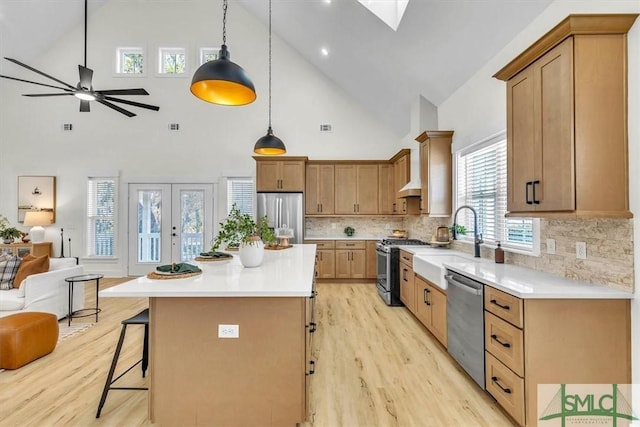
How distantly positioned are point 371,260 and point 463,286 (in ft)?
11.8

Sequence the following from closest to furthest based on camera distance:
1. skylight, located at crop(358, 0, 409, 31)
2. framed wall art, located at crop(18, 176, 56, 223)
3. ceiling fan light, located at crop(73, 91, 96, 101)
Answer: skylight, located at crop(358, 0, 409, 31) → ceiling fan light, located at crop(73, 91, 96, 101) → framed wall art, located at crop(18, 176, 56, 223)

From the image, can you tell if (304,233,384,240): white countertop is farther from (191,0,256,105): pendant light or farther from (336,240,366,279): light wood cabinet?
(191,0,256,105): pendant light

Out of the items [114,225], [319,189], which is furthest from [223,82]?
[114,225]

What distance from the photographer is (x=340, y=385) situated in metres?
2.42

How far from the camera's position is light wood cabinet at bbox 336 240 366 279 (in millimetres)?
6020

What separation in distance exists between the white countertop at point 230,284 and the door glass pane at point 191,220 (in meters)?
4.54

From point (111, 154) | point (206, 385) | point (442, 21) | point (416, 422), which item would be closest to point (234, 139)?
point (111, 154)

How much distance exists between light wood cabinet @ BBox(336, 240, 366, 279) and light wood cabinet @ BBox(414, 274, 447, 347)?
2.27m

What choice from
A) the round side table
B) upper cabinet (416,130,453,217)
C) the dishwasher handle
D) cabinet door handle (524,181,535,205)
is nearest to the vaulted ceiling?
upper cabinet (416,130,453,217)

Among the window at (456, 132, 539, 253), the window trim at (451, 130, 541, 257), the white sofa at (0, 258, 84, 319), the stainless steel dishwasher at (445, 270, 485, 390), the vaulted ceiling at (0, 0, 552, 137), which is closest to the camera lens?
the stainless steel dishwasher at (445, 270, 485, 390)

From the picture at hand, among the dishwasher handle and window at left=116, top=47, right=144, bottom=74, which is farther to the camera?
window at left=116, top=47, right=144, bottom=74

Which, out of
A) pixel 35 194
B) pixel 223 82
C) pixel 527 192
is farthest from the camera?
pixel 35 194

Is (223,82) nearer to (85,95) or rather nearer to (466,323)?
(466,323)

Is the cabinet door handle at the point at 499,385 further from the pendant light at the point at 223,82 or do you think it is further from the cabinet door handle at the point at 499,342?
the pendant light at the point at 223,82
